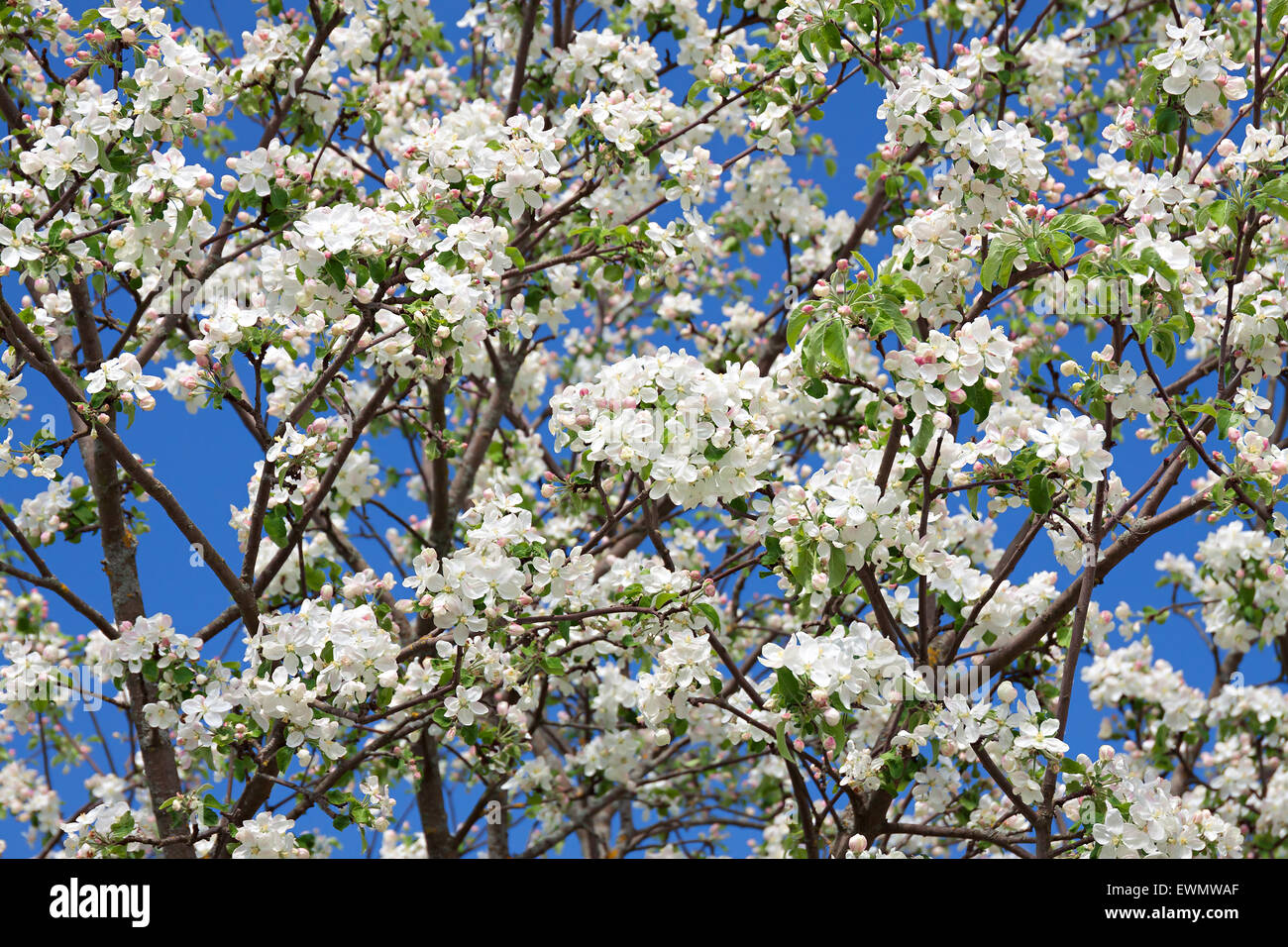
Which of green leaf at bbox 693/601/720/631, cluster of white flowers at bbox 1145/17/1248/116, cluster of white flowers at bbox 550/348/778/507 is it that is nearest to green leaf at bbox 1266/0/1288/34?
cluster of white flowers at bbox 1145/17/1248/116

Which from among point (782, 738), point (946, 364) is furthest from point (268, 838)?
point (946, 364)

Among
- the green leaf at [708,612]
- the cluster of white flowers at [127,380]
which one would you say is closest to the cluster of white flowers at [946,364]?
the green leaf at [708,612]

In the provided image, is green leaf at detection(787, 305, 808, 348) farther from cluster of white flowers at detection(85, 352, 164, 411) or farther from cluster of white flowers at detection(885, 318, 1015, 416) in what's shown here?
cluster of white flowers at detection(85, 352, 164, 411)

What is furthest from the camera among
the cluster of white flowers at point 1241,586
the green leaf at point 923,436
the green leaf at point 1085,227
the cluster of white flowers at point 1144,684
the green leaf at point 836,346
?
the cluster of white flowers at point 1144,684

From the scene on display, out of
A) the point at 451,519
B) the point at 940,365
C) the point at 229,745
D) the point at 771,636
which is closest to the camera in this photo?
the point at 940,365

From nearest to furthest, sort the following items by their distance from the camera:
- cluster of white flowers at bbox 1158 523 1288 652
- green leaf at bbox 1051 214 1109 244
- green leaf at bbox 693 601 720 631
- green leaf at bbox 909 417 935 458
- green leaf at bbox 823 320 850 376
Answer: green leaf at bbox 823 320 850 376
green leaf at bbox 909 417 935 458
green leaf at bbox 1051 214 1109 244
green leaf at bbox 693 601 720 631
cluster of white flowers at bbox 1158 523 1288 652

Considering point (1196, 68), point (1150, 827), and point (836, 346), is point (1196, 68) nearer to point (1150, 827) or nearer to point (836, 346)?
point (836, 346)

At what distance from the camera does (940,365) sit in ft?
10.8

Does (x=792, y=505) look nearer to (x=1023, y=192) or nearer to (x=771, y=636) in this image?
(x=1023, y=192)

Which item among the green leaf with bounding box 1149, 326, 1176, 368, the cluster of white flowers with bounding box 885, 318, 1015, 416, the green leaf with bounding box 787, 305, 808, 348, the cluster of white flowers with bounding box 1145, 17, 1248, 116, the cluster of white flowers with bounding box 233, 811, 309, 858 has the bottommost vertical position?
the cluster of white flowers with bounding box 233, 811, 309, 858

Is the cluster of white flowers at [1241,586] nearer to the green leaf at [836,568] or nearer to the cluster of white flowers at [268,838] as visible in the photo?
the green leaf at [836,568]

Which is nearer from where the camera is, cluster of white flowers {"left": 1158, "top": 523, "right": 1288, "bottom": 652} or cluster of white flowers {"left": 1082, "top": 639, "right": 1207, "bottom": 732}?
cluster of white flowers {"left": 1158, "top": 523, "right": 1288, "bottom": 652}
